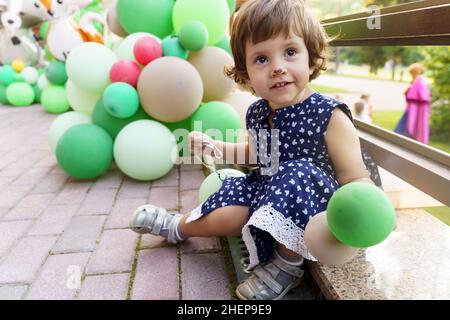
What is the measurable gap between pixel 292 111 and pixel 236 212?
1.33ft

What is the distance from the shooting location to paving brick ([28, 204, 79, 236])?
1775 millimetres

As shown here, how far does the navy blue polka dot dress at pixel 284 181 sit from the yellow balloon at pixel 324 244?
17 cm

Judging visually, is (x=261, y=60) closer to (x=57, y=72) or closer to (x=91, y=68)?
(x=91, y=68)

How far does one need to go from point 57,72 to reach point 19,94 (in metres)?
1.65

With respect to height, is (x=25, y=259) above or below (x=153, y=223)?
below

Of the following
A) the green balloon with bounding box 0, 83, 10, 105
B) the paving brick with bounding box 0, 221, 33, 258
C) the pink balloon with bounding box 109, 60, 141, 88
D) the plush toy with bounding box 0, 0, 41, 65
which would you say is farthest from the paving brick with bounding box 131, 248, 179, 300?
the plush toy with bounding box 0, 0, 41, 65

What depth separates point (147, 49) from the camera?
229cm

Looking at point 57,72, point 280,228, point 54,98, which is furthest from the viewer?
point 54,98

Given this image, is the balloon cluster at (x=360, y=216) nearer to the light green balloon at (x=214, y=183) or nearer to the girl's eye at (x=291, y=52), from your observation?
the girl's eye at (x=291, y=52)

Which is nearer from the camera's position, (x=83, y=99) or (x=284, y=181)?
(x=284, y=181)

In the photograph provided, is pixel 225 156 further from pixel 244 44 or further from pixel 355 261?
pixel 355 261

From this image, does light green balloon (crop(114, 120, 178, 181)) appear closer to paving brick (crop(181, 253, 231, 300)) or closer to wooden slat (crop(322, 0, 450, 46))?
paving brick (crop(181, 253, 231, 300))

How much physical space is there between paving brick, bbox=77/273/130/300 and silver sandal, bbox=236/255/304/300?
40 cm

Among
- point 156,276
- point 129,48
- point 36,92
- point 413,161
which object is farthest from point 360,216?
point 36,92
